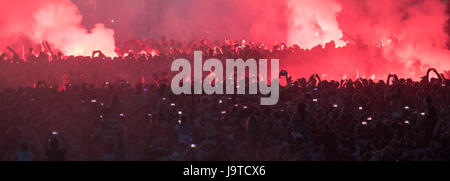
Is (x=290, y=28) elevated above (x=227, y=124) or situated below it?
above

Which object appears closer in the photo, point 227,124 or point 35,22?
point 227,124

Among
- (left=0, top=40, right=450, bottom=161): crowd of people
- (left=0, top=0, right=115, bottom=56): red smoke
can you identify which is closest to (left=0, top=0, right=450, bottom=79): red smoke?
(left=0, top=0, right=115, bottom=56): red smoke

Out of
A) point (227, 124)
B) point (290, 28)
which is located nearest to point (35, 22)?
point (290, 28)

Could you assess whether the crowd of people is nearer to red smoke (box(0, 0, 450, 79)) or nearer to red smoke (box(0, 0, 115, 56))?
red smoke (box(0, 0, 450, 79))

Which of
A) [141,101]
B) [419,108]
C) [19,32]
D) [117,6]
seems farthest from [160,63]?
[117,6]

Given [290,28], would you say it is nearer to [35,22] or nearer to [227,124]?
[35,22]

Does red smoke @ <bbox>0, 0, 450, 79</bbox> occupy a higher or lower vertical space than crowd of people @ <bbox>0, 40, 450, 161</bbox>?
higher

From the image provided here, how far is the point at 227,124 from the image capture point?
15.2 meters

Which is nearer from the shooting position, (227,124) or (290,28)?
(227,124)

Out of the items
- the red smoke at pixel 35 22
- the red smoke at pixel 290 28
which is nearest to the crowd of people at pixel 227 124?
the red smoke at pixel 290 28

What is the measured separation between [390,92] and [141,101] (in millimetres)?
6506

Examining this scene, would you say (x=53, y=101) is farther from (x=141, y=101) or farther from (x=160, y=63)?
(x=160, y=63)

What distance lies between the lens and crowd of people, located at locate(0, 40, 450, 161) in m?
13.6

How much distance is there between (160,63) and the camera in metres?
22.9
